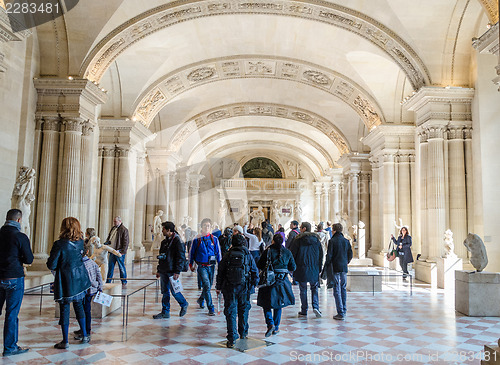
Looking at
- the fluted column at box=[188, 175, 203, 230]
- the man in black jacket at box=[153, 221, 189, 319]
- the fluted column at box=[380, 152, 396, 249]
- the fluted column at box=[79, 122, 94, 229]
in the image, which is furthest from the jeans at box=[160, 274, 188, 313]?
the fluted column at box=[188, 175, 203, 230]

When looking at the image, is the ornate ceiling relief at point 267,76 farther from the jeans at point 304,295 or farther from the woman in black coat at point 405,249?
the jeans at point 304,295

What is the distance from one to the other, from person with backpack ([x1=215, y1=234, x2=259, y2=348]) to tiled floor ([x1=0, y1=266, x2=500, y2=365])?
38 cm

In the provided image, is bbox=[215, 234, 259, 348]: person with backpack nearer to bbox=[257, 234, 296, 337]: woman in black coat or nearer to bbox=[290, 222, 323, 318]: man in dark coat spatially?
bbox=[257, 234, 296, 337]: woman in black coat

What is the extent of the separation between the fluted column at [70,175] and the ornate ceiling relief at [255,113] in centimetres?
1056

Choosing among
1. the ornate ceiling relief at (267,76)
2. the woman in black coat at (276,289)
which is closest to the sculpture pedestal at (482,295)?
the woman in black coat at (276,289)

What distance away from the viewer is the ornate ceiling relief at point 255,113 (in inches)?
889

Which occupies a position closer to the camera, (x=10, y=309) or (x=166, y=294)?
(x=10, y=309)

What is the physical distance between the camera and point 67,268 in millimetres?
5094

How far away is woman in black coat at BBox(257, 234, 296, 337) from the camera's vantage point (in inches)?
231

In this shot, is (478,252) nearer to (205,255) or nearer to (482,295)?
(482,295)

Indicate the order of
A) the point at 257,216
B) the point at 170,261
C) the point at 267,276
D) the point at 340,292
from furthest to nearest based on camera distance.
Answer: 1. the point at 257,216
2. the point at 340,292
3. the point at 170,261
4. the point at 267,276

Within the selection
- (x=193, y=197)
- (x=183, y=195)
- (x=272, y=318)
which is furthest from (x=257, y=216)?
(x=272, y=318)

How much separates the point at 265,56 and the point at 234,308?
41.6ft

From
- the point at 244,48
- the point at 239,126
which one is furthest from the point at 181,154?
the point at 244,48
